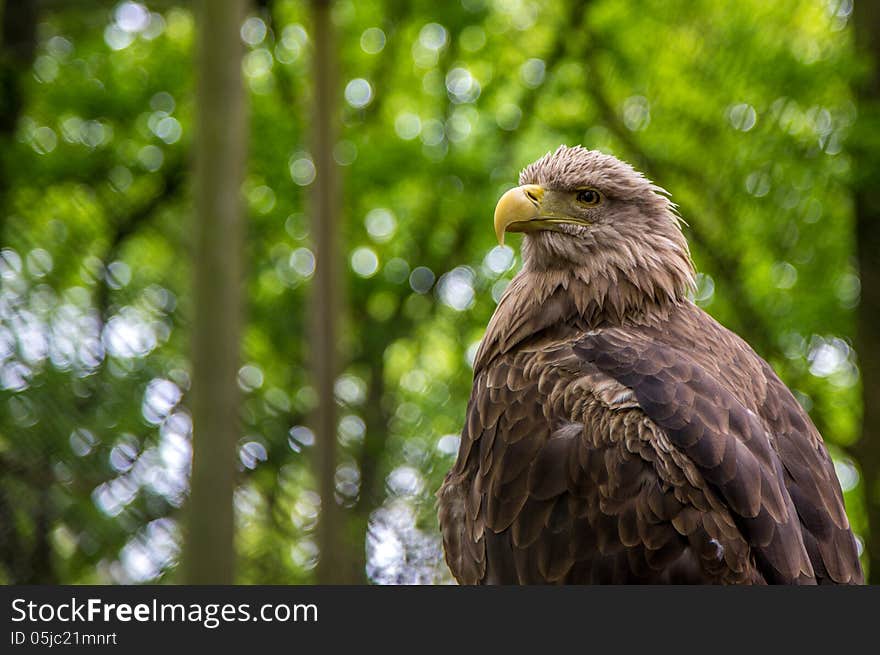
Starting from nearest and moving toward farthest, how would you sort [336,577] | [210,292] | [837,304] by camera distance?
[210,292] → [336,577] → [837,304]

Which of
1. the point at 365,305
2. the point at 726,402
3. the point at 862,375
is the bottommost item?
the point at 726,402

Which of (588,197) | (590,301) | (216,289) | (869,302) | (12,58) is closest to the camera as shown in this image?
(590,301)

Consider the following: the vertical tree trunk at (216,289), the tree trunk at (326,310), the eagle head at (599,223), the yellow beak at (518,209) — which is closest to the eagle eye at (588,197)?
the eagle head at (599,223)

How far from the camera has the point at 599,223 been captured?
4.07 meters

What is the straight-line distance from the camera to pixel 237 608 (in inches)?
109

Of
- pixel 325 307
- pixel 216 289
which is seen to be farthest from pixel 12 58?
pixel 216 289

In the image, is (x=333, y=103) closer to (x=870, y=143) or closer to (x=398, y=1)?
(x=870, y=143)

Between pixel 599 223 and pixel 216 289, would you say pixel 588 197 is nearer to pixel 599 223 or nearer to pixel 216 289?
pixel 599 223

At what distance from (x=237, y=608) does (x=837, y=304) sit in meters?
8.02

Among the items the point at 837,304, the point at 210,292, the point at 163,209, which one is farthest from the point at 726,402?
the point at 163,209

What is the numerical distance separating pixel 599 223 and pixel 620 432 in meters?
1.02

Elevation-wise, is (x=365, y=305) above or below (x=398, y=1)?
below

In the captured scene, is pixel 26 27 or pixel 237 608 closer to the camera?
pixel 237 608

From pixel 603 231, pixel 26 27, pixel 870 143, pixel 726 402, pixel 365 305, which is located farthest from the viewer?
pixel 365 305
